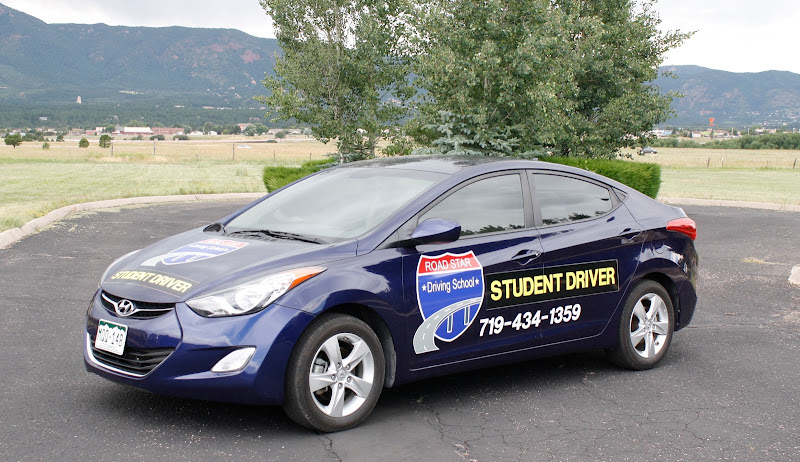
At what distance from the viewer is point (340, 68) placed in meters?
21.7

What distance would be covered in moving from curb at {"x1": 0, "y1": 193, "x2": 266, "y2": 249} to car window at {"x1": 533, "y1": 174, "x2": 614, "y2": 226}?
877 centimetres

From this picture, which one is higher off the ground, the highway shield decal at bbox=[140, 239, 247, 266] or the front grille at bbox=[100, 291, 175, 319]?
the highway shield decal at bbox=[140, 239, 247, 266]

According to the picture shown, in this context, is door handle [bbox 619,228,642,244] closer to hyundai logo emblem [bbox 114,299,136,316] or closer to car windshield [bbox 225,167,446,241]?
car windshield [bbox 225,167,446,241]

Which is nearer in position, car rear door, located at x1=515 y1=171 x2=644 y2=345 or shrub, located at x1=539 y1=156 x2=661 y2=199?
car rear door, located at x1=515 y1=171 x2=644 y2=345

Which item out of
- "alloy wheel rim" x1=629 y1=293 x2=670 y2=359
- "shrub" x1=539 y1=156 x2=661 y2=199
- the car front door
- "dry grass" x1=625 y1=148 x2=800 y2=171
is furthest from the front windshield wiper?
"dry grass" x1=625 y1=148 x2=800 y2=171

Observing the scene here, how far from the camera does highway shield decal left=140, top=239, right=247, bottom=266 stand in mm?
4703

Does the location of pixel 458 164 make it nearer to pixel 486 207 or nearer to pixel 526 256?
pixel 486 207

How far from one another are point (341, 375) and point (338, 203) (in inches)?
51.2

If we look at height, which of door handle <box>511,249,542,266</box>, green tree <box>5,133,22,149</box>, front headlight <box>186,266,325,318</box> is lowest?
green tree <box>5,133,22,149</box>

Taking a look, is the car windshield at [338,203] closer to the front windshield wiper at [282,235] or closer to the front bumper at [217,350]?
the front windshield wiper at [282,235]

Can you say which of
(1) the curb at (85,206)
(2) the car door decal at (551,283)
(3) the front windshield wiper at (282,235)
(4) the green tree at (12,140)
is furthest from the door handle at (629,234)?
(4) the green tree at (12,140)

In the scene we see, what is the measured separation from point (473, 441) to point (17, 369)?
3253 millimetres

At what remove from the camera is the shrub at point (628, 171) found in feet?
64.4

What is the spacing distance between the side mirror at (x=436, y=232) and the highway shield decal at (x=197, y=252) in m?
1.06
